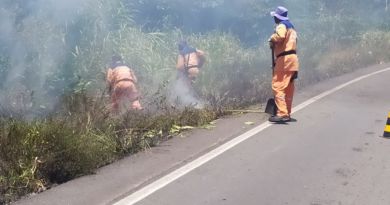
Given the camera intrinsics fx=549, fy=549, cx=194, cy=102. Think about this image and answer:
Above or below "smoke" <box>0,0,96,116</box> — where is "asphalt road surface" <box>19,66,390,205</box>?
below

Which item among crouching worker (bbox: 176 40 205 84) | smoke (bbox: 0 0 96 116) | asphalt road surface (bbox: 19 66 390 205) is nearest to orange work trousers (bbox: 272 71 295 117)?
asphalt road surface (bbox: 19 66 390 205)

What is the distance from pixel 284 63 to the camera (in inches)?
324

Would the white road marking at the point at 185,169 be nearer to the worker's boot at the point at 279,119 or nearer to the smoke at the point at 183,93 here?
the worker's boot at the point at 279,119

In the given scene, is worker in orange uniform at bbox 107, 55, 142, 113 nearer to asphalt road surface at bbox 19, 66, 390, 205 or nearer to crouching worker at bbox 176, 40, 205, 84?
asphalt road surface at bbox 19, 66, 390, 205

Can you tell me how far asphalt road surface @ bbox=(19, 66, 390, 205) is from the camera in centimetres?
497

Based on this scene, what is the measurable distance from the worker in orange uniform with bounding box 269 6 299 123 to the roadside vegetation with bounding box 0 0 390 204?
1051 millimetres

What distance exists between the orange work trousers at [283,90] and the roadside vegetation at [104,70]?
1022mm

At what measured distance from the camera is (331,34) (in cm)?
2034

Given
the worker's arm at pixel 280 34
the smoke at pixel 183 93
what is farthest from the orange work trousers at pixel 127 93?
the worker's arm at pixel 280 34

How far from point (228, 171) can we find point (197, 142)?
4.32ft

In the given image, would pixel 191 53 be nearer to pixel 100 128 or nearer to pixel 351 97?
pixel 351 97

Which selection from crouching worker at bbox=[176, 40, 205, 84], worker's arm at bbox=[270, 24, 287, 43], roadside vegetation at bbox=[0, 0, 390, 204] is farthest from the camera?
crouching worker at bbox=[176, 40, 205, 84]

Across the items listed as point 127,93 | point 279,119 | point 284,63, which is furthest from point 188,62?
point 279,119

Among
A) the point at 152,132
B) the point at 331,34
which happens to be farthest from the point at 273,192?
the point at 331,34
